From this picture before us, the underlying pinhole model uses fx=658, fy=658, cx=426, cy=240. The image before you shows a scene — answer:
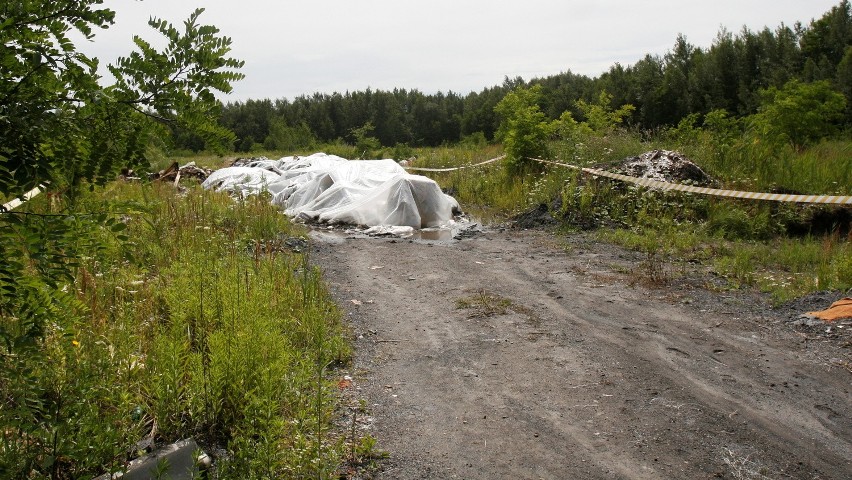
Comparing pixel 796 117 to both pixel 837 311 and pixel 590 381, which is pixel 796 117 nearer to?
pixel 837 311

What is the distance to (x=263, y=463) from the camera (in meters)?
3.14

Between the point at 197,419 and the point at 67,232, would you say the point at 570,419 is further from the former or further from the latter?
the point at 67,232

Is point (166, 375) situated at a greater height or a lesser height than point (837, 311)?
greater

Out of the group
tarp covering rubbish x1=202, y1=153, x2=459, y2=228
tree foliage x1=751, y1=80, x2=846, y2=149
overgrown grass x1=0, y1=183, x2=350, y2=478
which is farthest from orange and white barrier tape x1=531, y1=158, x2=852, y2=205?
overgrown grass x1=0, y1=183, x2=350, y2=478

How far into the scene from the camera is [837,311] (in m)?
6.09

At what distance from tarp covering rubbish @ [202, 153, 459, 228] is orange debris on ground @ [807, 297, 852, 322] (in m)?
7.61

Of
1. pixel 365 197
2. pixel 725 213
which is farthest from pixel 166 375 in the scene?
pixel 365 197

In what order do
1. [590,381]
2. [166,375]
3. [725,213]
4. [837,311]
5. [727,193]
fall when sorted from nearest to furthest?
[166,375] → [590,381] → [837,311] → [725,213] → [727,193]

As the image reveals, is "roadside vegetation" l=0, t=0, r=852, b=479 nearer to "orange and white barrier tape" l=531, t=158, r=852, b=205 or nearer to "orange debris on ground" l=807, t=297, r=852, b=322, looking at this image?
"orange and white barrier tape" l=531, t=158, r=852, b=205

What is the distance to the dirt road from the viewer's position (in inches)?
149

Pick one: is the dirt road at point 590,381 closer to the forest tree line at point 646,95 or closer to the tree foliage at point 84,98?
the tree foliage at point 84,98

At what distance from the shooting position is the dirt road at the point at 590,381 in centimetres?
378

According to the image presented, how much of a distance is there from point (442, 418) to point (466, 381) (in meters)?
0.64

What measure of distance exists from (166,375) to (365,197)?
32.7ft
